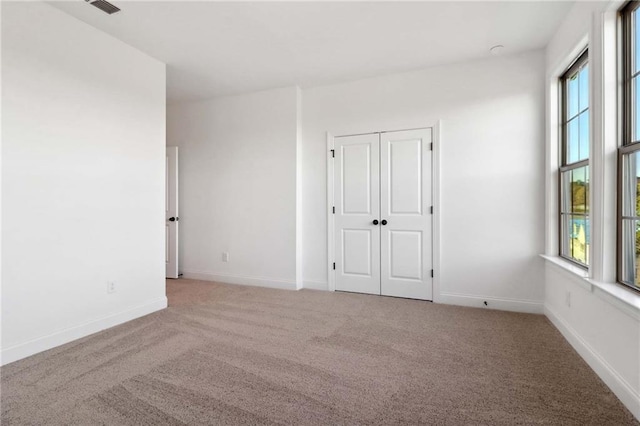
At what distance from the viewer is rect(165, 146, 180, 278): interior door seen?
5.06m

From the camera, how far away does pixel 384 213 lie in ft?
13.4

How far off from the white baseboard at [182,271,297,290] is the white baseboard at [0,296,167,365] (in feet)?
4.19

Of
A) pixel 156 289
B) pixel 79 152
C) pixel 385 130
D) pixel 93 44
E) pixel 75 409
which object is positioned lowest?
pixel 75 409

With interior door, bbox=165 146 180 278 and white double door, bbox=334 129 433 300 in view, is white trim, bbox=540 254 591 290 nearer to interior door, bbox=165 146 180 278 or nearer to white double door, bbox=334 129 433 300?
white double door, bbox=334 129 433 300

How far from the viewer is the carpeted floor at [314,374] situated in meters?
1.75

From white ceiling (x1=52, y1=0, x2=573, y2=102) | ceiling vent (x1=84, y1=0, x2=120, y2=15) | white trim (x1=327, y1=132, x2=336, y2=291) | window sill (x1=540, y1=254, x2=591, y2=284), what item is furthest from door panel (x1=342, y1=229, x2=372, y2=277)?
ceiling vent (x1=84, y1=0, x2=120, y2=15)

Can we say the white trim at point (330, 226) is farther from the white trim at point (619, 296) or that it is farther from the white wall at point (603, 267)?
the white trim at point (619, 296)

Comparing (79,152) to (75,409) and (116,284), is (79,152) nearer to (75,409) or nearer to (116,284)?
(116,284)

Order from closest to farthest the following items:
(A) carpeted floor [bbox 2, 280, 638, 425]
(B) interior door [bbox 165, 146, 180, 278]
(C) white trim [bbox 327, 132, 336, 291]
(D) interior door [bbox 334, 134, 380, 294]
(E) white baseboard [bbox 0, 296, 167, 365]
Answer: (A) carpeted floor [bbox 2, 280, 638, 425] → (E) white baseboard [bbox 0, 296, 167, 365] → (D) interior door [bbox 334, 134, 380, 294] → (C) white trim [bbox 327, 132, 336, 291] → (B) interior door [bbox 165, 146, 180, 278]

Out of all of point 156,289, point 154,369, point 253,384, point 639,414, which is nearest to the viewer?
point 639,414

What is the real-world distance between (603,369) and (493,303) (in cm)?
153

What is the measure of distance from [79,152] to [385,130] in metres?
3.18

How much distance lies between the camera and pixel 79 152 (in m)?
2.81

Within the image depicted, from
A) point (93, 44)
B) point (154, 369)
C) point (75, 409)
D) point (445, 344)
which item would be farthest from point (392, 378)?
point (93, 44)
